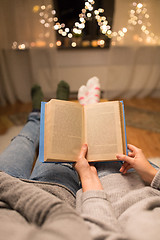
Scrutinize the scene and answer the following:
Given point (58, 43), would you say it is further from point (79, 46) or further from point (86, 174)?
point (86, 174)

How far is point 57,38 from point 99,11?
0.45 meters

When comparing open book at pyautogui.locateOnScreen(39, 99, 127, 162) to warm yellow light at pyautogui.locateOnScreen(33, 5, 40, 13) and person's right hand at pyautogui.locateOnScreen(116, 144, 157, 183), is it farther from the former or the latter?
warm yellow light at pyautogui.locateOnScreen(33, 5, 40, 13)

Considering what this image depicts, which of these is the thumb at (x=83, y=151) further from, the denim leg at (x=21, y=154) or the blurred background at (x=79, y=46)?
the blurred background at (x=79, y=46)

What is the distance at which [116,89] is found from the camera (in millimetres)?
1924

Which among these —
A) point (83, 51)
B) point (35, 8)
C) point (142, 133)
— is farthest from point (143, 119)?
point (35, 8)

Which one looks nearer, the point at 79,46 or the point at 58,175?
the point at 58,175

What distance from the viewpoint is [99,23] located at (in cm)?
178

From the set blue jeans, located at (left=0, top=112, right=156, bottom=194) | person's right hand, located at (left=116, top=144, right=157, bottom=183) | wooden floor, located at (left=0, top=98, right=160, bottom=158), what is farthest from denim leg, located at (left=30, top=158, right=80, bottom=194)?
wooden floor, located at (left=0, top=98, right=160, bottom=158)

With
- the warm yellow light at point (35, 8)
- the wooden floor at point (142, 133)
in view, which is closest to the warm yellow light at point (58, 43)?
the warm yellow light at point (35, 8)

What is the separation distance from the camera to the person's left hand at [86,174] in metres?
0.54

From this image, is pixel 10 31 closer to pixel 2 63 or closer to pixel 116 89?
pixel 2 63

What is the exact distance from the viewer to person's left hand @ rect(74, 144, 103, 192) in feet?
1.78

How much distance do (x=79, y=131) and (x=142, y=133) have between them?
2.80 ft

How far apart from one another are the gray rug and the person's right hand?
886 millimetres
